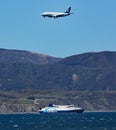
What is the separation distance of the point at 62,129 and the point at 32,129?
10.1 metres

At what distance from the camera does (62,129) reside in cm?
19550

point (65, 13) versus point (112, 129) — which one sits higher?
point (65, 13)

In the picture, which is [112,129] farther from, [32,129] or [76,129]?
[32,129]

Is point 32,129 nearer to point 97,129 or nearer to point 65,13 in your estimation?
point 97,129

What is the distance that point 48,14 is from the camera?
192875mm

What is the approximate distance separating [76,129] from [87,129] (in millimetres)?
3478

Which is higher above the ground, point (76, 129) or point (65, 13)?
point (65, 13)

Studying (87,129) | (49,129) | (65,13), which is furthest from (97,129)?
(65,13)

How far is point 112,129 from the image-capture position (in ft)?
625

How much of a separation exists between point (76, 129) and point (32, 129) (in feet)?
47.8

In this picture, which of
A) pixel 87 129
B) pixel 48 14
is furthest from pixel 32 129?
pixel 48 14

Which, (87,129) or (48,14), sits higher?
(48,14)

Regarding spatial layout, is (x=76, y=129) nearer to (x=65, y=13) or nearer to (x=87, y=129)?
(x=87, y=129)

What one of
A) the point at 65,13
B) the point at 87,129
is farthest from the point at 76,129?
the point at 65,13
